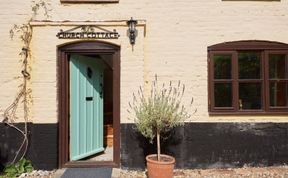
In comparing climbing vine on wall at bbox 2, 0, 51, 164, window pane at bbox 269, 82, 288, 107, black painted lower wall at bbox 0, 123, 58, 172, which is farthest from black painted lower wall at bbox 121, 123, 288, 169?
climbing vine on wall at bbox 2, 0, 51, 164

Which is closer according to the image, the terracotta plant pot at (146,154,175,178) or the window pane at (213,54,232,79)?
the terracotta plant pot at (146,154,175,178)

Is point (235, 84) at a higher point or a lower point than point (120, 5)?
lower

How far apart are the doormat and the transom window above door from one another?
8.69ft

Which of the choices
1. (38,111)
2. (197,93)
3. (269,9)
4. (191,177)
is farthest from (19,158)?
(269,9)

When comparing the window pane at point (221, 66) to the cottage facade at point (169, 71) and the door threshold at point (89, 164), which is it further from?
the door threshold at point (89, 164)

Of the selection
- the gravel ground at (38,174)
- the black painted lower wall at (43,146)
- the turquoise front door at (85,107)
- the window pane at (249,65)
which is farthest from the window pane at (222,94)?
the gravel ground at (38,174)

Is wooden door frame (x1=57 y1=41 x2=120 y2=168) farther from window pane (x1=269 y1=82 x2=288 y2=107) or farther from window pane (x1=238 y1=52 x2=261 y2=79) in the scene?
window pane (x1=269 y1=82 x2=288 y2=107)

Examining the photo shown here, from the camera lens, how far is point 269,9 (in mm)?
6910

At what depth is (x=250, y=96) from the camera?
6.93 meters

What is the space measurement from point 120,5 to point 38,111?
2.93m

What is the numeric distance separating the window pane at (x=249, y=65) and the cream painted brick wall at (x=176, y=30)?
0.39 m

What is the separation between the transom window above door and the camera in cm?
682

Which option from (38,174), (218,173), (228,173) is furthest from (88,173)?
(228,173)

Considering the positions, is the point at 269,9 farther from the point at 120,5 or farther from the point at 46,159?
the point at 46,159
